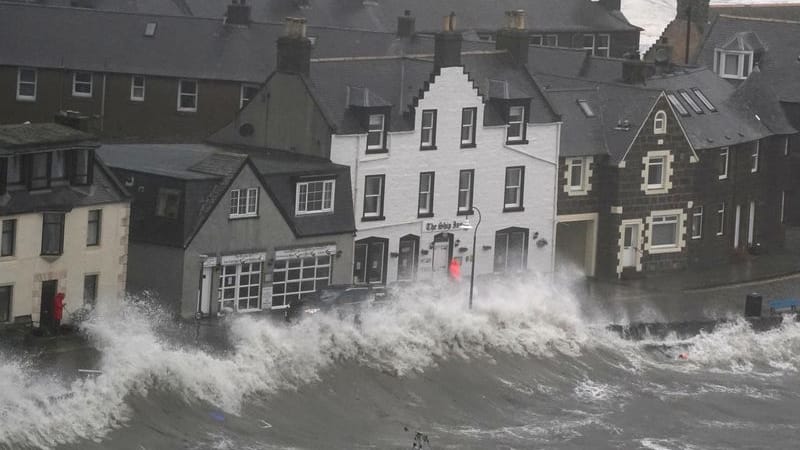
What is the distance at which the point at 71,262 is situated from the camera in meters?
79.9

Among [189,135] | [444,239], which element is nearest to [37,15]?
[189,135]

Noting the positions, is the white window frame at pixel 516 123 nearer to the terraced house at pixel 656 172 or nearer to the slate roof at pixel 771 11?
the terraced house at pixel 656 172

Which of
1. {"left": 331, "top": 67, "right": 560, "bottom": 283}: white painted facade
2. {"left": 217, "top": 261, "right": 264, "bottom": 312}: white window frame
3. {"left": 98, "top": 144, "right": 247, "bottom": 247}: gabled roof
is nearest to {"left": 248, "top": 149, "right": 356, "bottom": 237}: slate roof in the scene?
{"left": 331, "top": 67, "right": 560, "bottom": 283}: white painted facade

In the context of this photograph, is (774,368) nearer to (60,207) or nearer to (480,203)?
(480,203)

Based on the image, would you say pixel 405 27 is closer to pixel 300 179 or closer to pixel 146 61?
pixel 146 61

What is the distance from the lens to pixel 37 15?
109m

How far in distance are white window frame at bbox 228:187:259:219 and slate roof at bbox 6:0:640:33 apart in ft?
103

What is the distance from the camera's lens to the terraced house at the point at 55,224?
257 feet

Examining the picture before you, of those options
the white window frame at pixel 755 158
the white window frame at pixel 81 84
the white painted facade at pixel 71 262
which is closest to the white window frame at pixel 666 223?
the white window frame at pixel 755 158

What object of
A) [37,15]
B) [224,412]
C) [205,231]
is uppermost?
[37,15]

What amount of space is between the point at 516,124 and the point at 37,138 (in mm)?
23368

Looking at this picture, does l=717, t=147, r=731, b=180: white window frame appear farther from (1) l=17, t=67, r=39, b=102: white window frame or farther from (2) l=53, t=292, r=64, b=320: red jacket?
(2) l=53, t=292, r=64, b=320: red jacket

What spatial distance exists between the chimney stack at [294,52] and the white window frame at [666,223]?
60.1ft

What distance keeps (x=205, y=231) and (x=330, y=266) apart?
21.3ft
